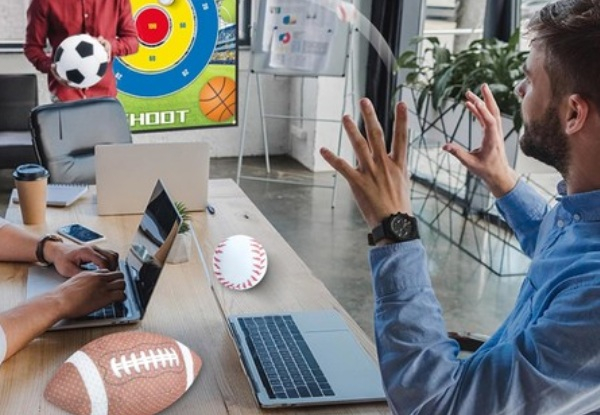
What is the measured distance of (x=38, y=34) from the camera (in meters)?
3.75

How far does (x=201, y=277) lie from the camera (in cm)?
164

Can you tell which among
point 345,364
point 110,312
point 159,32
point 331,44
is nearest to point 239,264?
point 110,312

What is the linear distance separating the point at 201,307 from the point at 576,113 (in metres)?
0.86

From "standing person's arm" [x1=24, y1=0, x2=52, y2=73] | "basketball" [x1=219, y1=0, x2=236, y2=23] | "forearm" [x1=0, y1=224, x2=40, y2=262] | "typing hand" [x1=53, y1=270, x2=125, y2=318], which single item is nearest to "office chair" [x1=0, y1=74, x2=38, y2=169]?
"standing person's arm" [x1=24, y1=0, x2=52, y2=73]

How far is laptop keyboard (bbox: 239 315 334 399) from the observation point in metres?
1.17

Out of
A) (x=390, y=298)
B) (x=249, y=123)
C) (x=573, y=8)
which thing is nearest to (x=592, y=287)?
(x=390, y=298)

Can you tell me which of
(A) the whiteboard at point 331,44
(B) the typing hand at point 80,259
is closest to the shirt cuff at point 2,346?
(B) the typing hand at point 80,259

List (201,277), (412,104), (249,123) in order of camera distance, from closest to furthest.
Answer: (201,277), (412,104), (249,123)

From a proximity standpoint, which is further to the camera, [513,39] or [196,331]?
[513,39]

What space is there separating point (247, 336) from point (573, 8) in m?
0.80

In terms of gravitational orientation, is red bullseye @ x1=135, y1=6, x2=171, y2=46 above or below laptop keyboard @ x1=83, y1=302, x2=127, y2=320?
above

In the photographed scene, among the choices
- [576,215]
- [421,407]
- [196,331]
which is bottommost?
[196,331]

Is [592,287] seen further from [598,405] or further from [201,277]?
[201,277]

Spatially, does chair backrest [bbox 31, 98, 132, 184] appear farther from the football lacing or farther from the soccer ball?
the football lacing
